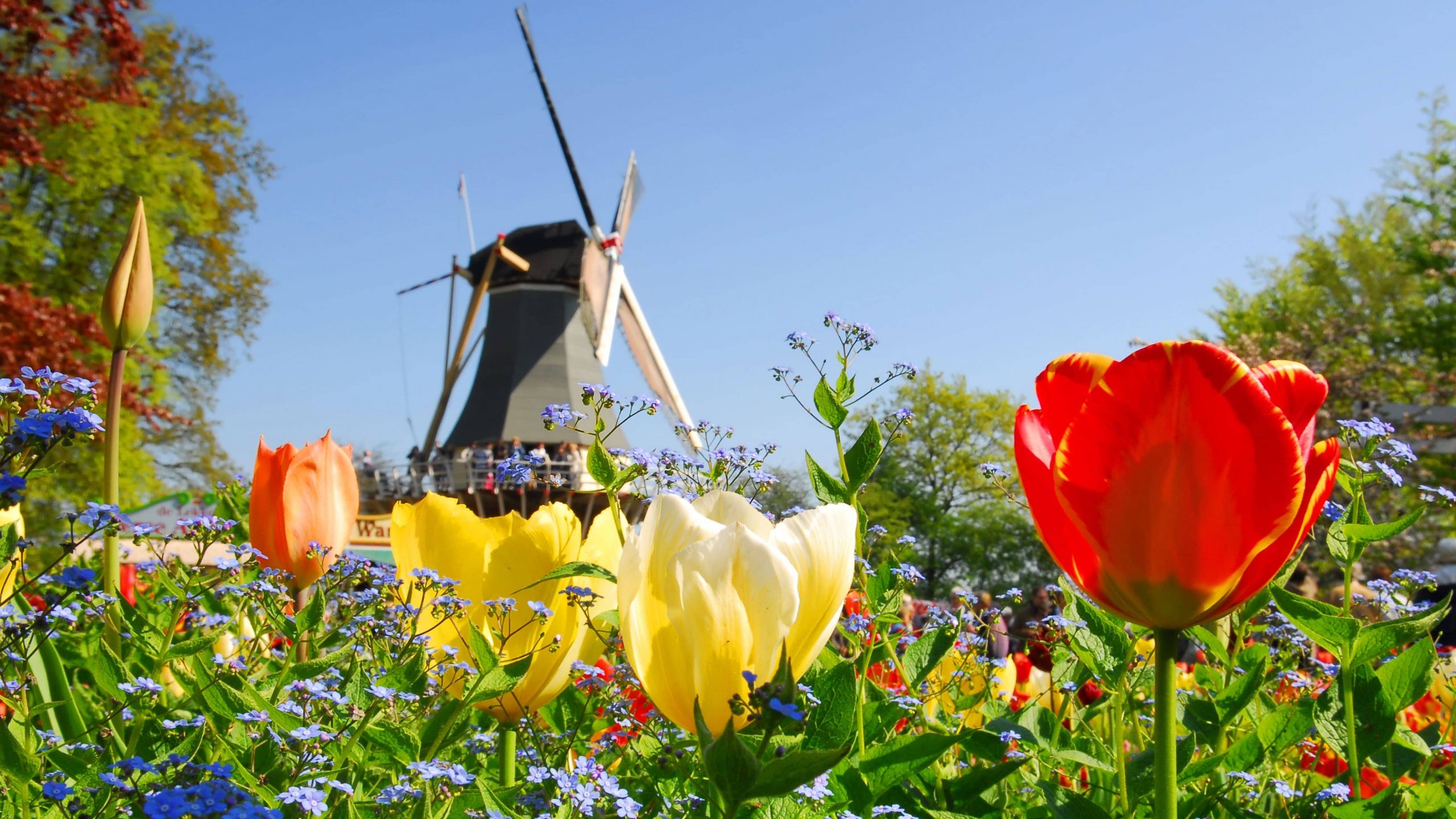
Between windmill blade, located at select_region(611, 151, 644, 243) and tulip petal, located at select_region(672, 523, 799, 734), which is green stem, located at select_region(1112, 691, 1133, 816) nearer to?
tulip petal, located at select_region(672, 523, 799, 734)

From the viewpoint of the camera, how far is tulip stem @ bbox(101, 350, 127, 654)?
1.32 metres

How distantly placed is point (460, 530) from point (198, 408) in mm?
21432

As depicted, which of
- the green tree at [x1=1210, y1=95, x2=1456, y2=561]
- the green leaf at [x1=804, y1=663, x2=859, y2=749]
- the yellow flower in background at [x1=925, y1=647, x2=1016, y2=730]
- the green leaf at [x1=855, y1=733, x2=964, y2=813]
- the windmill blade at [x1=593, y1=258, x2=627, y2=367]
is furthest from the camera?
the windmill blade at [x1=593, y1=258, x2=627, y2=367]

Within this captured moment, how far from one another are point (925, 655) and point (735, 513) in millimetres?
508

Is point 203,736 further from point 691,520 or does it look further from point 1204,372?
point 1204,372

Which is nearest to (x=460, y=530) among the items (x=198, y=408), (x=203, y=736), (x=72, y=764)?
(x=203, y=736)

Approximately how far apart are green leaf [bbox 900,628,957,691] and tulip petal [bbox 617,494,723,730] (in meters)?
0.46

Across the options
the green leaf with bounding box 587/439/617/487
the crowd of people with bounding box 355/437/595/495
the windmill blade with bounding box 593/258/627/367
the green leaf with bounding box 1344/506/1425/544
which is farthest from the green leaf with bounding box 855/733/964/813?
the windmill blade with bounding box 593/258/627/367

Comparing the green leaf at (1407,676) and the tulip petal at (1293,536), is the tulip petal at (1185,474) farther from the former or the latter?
the green leaf at (1407,676)

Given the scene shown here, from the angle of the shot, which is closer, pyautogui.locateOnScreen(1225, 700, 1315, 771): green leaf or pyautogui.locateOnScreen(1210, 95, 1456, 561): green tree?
pyautogui.locateOnScreen(1225, 700, 1315, 771): green leaf

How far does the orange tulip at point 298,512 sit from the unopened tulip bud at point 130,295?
0.85ft

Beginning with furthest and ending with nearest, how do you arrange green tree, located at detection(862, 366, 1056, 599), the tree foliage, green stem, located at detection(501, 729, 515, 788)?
green tree, located at detection(862, 366, 1056, 599) < the tree foliage < green stem, located at detection(501, 729, 515, 788)

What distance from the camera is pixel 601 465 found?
3.59 ft

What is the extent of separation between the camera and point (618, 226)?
31.4 m
